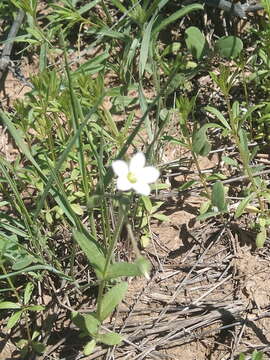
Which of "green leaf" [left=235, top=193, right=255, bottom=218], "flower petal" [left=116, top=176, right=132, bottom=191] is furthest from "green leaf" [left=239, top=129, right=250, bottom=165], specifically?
"flower petal" [left=116, top=176, right=132, bottom=191]

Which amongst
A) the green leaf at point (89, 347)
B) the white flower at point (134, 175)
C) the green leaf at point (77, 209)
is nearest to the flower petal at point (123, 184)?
the white flower at point (134, 175)

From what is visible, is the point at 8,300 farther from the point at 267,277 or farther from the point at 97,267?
the point at 267,277

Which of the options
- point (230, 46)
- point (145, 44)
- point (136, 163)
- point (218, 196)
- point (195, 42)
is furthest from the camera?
point (195, 42)

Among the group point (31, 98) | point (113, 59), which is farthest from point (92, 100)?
point (113, 59)

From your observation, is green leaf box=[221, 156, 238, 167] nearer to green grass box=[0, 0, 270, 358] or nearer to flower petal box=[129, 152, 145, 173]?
green grass box=[0, 0, 270, 358]

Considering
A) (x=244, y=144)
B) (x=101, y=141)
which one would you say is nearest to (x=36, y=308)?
(x=101, y=141)

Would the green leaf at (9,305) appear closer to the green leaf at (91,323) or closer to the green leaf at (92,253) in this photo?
the green leaf at (91,323)

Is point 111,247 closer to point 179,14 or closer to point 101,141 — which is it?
point 101,141
